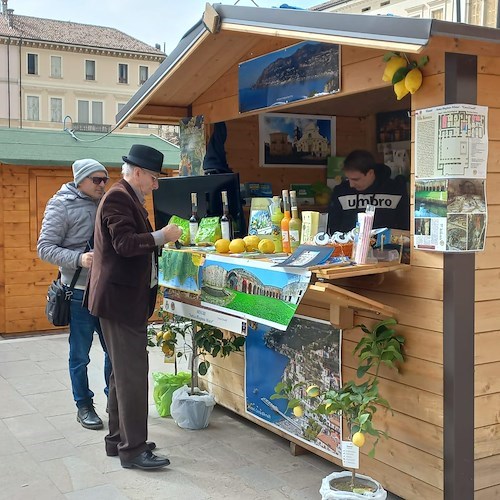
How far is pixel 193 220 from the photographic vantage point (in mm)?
5016

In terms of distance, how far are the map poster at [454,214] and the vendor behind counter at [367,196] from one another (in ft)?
3.36

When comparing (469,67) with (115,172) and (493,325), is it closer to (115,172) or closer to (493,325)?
(493,325)

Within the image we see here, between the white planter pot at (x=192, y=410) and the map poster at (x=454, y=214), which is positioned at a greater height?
the map poster at (x=454, y=214)

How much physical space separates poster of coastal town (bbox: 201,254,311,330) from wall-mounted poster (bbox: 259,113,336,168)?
1.62 metres

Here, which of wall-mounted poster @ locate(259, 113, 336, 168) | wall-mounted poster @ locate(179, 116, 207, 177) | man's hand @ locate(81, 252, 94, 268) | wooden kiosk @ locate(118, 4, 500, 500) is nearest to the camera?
wooden kiosk @ locate(118, 4, 500, 500)

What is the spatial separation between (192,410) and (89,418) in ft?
2.40

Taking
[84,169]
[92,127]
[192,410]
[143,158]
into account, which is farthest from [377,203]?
[92,127]

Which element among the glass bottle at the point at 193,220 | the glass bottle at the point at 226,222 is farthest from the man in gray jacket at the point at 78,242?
the glass bottle at the point at 226,222

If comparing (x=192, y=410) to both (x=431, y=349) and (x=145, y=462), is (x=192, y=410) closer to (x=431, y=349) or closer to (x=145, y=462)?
(x=145, y=462)

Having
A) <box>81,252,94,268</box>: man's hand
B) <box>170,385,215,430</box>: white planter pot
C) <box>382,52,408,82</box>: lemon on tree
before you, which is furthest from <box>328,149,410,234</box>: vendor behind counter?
<box>81,252,94,268</box>: man's hand

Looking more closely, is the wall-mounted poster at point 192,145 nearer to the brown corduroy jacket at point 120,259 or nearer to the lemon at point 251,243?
the lemon at point 251,243

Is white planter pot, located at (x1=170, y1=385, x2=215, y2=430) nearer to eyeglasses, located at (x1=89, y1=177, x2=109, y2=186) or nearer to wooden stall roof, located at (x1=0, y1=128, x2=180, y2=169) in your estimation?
eyeglasses, located at (x1=89, y1=177, x2=109, y2=186)

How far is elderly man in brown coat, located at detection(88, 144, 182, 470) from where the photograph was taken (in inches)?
153

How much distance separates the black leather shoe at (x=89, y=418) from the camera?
4.81 metres
